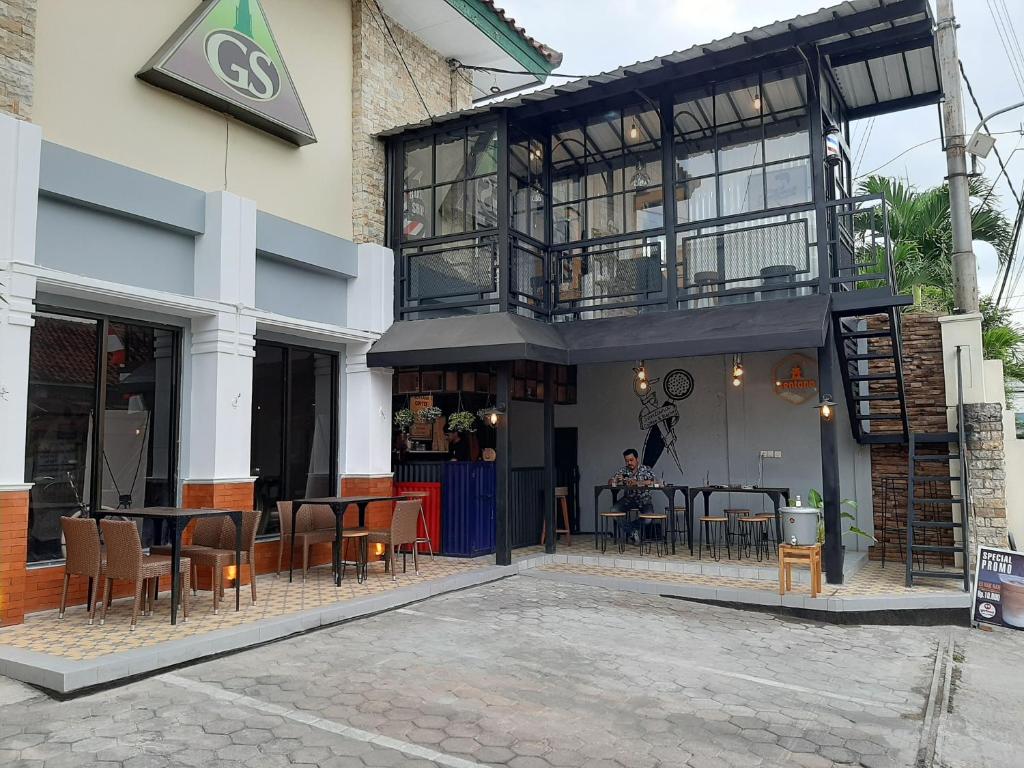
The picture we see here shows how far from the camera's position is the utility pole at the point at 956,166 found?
9.19 metres

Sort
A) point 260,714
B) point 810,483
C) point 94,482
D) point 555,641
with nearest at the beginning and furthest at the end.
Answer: point 260,714
point 555,641
point 94,482
point 810,483

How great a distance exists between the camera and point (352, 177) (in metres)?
9.91

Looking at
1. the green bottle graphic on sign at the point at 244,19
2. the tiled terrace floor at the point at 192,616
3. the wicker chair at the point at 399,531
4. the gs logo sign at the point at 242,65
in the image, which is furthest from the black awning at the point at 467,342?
the green bottle graphic on sign at the point at 244,19

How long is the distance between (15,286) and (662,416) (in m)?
8.75

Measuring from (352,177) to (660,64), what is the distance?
4.18m

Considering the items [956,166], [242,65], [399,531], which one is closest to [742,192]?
[956,166]

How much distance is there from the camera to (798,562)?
7.33 metres

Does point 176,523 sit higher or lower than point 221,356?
lower

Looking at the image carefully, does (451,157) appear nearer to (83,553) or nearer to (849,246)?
(849,246)

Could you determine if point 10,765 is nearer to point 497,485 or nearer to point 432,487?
point 497,485

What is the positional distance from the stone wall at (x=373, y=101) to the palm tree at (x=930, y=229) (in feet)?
26.9

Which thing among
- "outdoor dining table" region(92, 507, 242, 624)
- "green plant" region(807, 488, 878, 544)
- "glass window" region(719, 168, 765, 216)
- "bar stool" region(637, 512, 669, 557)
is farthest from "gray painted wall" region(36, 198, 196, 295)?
"green plant" region(807, 488, 878, 544)

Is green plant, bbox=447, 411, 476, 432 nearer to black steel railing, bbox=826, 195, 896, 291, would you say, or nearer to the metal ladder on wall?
black steel railing, bbox=826, 195, 896, 291

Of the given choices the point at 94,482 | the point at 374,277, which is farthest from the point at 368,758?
the point at 374,277
